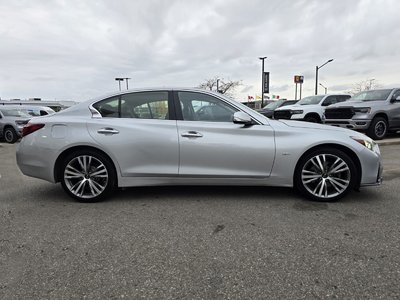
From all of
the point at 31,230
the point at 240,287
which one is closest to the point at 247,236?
the point at 240,287

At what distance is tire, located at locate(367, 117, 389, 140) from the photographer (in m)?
10.6

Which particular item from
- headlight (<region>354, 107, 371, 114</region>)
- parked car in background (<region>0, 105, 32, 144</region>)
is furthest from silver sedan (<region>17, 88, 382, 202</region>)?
parked car in background (<region>0, 105, 32, 144</region>)

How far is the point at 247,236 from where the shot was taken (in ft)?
11.1

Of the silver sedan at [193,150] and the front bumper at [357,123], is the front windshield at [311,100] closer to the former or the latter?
the front bumper at [357,123]

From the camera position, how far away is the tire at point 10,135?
1369 centimetres

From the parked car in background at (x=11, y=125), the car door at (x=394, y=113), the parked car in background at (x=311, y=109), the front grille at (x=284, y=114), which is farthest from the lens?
the front grille at (x=284, y=114)

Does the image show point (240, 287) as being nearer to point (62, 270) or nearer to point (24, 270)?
point (62, 270)

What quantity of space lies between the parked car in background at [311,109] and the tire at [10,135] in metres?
10.6

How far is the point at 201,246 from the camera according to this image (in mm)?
3166

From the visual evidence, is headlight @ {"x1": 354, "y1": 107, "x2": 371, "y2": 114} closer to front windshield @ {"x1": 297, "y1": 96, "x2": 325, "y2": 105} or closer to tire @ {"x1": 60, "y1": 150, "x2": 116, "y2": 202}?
front windshield @ {"x1": 297, "y1": 96, "x2": 325, "y2": 105}

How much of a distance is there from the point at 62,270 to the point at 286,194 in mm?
3094

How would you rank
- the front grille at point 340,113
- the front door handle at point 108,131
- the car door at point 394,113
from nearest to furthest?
the front door handle at point 108,131 < the car door at point 394,113 < the front grille at point 340,113

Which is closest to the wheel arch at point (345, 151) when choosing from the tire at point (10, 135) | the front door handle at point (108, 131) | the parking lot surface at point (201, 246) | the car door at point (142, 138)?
the parking lot surface at point (201, 246)

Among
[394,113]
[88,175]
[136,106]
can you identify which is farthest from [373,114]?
[88,175]
